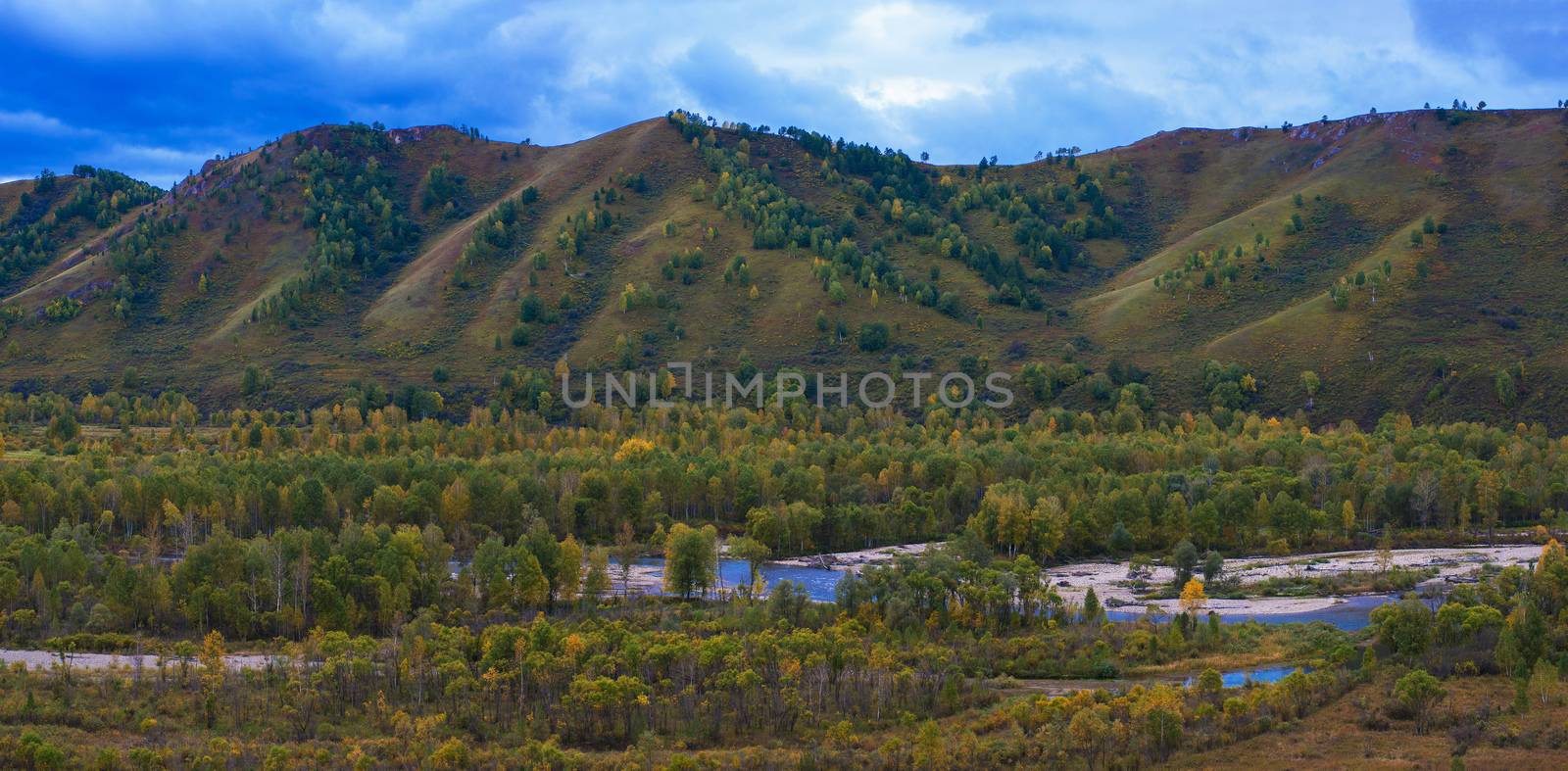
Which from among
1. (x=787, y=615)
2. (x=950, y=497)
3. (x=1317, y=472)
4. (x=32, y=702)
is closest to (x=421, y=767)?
(x=32, y=702)

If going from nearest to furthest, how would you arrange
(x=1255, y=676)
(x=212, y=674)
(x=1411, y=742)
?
(x=1411, y=742) < (x=212, y=674) < (x=1255, y=676)

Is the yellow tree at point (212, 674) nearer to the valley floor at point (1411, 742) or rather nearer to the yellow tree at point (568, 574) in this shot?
the yellow tree at point (568, 574)

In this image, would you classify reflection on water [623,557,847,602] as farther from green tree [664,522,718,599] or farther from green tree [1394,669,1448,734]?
green tree [1394,669,1448,734]

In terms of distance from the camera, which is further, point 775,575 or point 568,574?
point 775,575

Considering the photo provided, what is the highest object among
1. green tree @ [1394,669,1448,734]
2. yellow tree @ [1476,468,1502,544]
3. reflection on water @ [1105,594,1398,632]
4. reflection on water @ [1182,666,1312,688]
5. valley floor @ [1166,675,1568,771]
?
yellow tree @ [1476,468,1502,544]

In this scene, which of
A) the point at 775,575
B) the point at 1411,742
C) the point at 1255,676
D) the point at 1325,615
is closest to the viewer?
the point at 1411,742

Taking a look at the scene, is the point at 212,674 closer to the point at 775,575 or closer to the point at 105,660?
the point at 105,660

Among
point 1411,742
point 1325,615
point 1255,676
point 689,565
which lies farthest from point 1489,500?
point 689,565

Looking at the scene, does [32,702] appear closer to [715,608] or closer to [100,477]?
[715,608]

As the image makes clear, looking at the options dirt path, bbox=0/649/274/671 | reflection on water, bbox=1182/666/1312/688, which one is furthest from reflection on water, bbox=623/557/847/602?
dirt path, bbox=0/649/274/671

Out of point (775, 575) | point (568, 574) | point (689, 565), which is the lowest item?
point (775, 575)

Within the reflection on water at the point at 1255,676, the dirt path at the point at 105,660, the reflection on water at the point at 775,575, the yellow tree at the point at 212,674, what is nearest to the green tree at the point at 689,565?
the reflection on water at the point at 775,575
